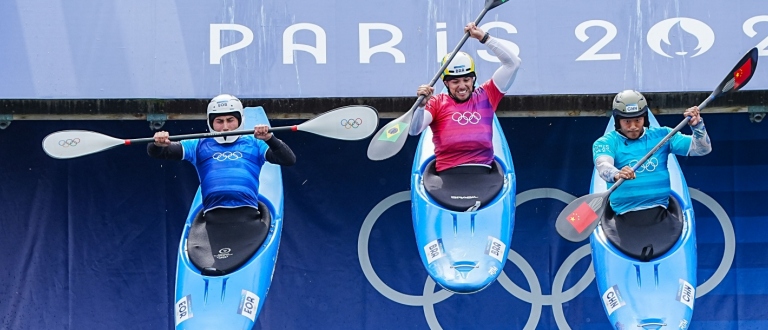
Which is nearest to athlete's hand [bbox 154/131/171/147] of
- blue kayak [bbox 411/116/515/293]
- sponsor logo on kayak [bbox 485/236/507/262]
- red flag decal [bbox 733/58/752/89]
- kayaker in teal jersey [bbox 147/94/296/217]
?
kayaker in teal jersey [bbox 147/94/296/217]

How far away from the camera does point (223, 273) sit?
22.5ft

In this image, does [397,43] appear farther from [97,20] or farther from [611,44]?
[97,20]

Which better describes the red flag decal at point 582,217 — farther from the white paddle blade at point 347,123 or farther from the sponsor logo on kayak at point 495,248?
the white paddle blade at point 347,123

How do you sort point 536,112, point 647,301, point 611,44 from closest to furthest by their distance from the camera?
point 647,301, point 611,44, point 536,112

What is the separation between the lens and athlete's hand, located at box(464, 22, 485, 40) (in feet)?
22.6

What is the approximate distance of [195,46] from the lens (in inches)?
293

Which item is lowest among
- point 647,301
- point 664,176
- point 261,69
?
point 647,301

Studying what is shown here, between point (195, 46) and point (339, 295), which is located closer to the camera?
point (195, 46)

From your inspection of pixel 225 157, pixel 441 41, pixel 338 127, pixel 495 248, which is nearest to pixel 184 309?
pixel 225 157

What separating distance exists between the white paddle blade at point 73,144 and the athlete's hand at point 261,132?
974 mm

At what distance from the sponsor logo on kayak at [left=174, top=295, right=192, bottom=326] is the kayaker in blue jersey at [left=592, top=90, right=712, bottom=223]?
2.36 m

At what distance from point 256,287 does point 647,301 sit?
2.13 m

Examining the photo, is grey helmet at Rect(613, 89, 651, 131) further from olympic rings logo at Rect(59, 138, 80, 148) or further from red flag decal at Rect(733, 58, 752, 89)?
olympic rings logo at Rect(59, 138, 80, 148)

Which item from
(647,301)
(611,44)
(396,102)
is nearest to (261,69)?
(396,102)
